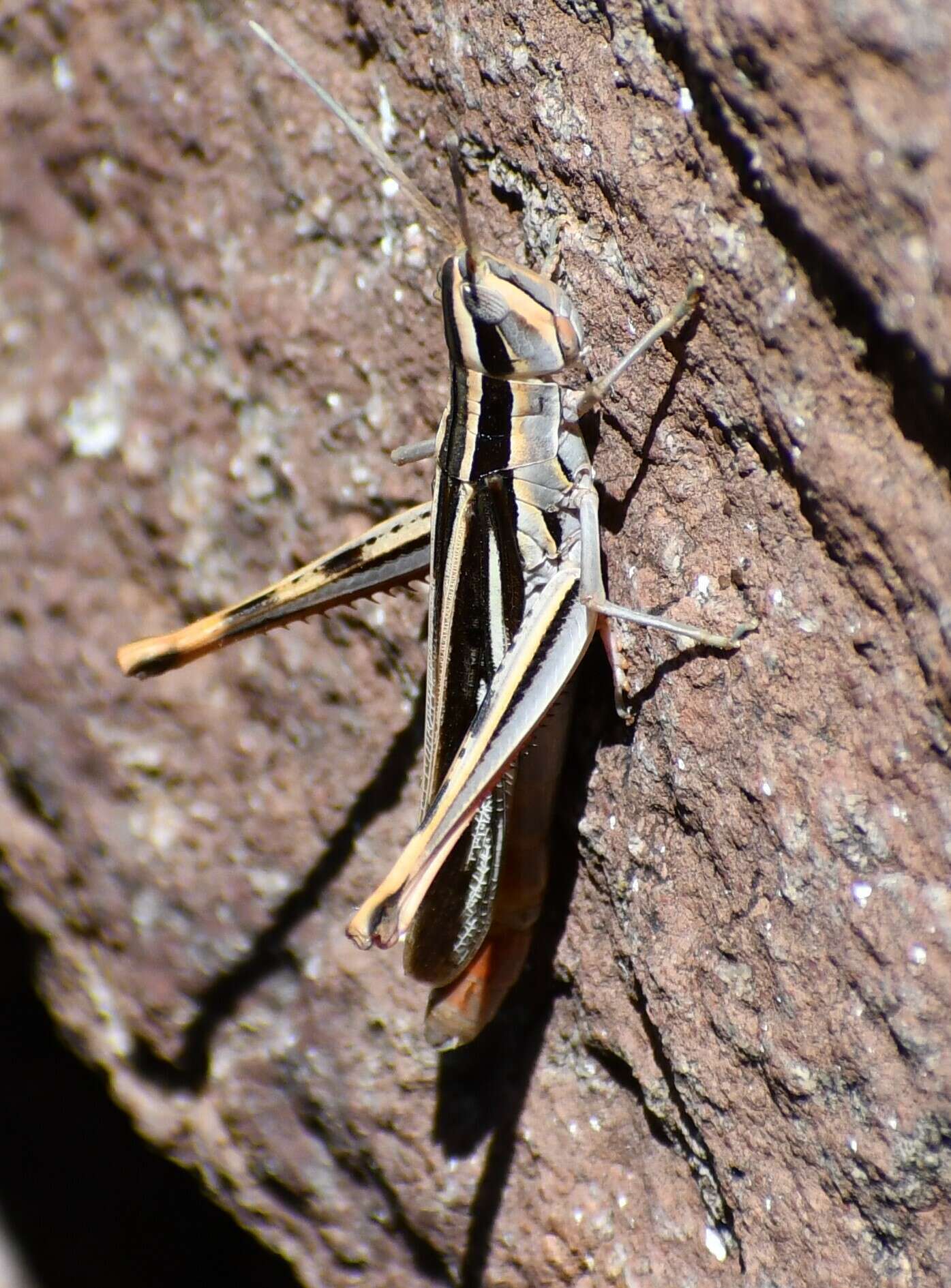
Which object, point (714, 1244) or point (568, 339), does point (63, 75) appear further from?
point (714, 1244)

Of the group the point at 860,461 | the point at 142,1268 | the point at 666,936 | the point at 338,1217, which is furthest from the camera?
the point at 142,1268

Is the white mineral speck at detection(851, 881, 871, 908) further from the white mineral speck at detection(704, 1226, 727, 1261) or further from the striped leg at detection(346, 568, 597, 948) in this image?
the white mineral speck at detection(704, 1226, 727, 1261)

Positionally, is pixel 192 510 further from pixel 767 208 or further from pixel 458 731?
pixel 767 208

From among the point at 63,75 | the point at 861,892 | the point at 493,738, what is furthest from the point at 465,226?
the point at 63,75

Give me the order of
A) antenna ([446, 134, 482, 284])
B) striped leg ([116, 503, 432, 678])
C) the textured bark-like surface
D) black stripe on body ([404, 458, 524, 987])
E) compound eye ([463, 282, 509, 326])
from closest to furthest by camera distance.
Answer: the textured bark-like surface < antenna ([446, 134, 482, 284]) < compound eye ([463, 282, 509, 326]) < black stripe on body ([404, 458, 524, 987]) < striped leg ([116, 503, 432, 678])

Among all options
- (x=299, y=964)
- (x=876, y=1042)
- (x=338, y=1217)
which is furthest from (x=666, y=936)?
(x=338, y=1217)

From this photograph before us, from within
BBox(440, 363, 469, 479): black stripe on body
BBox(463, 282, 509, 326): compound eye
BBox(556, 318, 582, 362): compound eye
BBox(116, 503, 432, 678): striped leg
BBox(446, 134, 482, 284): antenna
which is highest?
BBox(446, 134, 482, 284): antenna

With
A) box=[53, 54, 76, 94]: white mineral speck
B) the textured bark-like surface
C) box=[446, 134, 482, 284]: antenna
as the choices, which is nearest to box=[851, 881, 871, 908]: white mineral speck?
the textured bark-like surface

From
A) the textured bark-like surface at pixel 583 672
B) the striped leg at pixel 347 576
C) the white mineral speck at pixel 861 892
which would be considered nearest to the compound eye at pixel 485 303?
the textured bark-like surface at pixel 583 672
